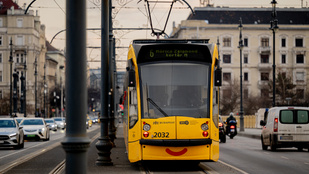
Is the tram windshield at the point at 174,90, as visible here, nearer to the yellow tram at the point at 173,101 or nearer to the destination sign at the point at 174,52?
the yellow tram at the point at 173,101

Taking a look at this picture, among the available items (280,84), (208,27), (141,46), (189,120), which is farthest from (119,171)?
(208,27)

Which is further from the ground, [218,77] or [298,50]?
[298,50]

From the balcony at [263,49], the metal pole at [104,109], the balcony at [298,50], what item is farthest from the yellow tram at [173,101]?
the balcony at [298,50]

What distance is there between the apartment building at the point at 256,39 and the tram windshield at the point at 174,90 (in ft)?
323

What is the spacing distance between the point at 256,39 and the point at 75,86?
114m

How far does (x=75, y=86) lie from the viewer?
17.2 feet

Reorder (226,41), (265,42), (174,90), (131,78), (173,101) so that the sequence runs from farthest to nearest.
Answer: (265,42), (226,41), (174,90), (173,101), (131,78)

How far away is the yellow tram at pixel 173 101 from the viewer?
16.2 m

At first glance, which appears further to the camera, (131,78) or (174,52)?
(174,52)

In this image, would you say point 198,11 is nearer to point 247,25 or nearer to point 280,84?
point 247,25

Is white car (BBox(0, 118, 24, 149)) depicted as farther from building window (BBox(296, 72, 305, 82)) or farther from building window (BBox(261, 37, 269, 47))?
building window (BBox(261, 37, 269, 47))

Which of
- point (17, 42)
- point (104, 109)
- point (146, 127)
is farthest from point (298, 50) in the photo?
point (146, 127)

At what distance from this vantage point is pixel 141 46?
16906 mm

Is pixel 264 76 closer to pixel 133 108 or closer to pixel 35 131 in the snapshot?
pixel 35 131
